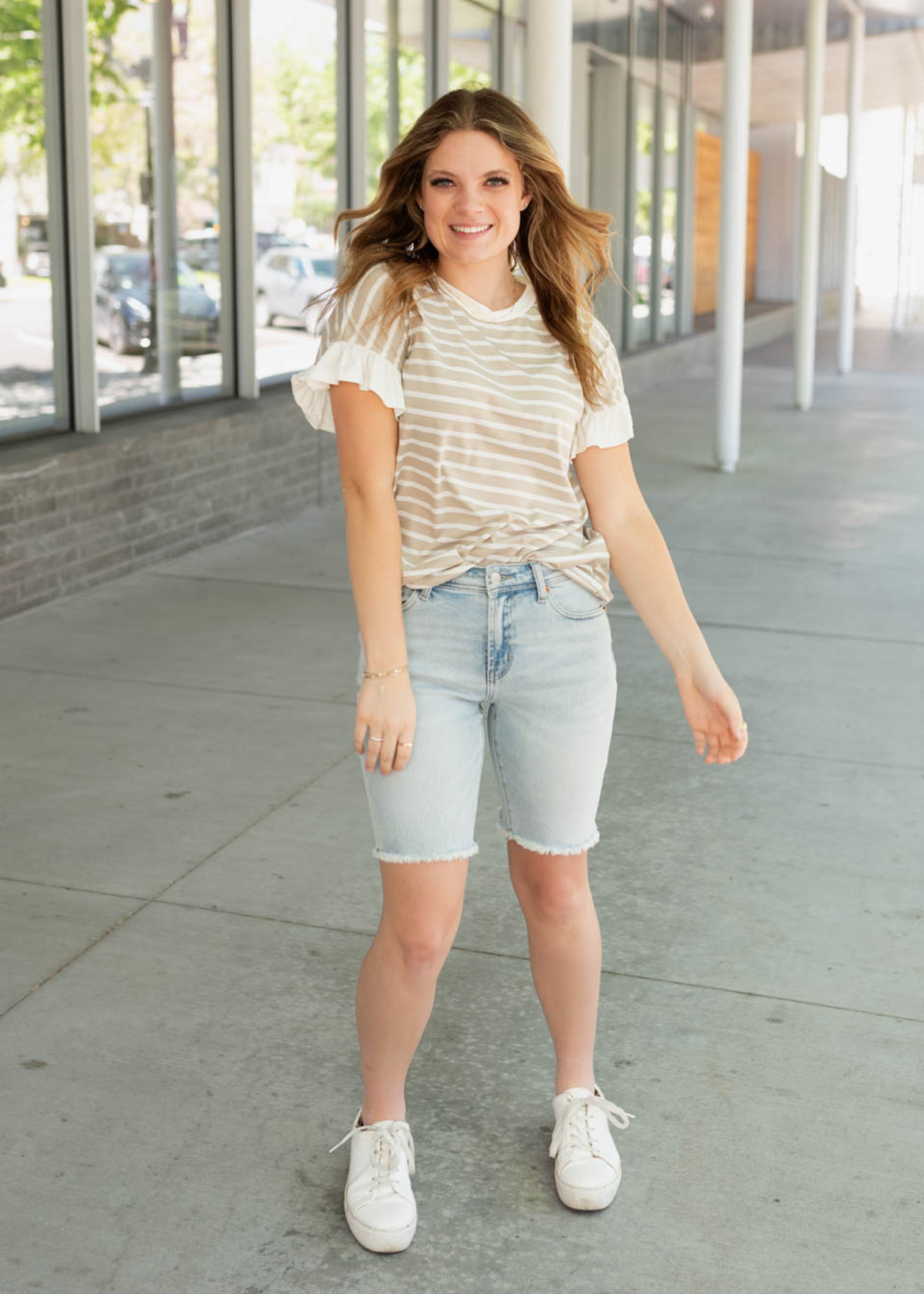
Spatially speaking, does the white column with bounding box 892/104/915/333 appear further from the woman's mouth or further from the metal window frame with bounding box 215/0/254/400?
the woman's mouth

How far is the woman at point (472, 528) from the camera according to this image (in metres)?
2.27

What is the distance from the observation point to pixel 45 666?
591 cm

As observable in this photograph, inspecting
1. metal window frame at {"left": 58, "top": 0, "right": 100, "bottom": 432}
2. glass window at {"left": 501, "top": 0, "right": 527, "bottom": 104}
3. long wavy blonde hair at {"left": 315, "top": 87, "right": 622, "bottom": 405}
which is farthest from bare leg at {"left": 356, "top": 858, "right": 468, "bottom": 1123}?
glass window at {"left": 501, "top": 0, "right": 527, "bottom": 104}

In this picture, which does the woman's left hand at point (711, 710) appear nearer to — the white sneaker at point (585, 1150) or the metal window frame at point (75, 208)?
the white sneaker at point (585, 1150)

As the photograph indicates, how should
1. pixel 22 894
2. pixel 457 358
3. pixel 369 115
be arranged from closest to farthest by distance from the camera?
pixel 457 358 → pixel 22 894 → pixel 369 115

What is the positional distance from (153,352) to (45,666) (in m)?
3.41

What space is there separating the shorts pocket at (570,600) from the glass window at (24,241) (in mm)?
5547

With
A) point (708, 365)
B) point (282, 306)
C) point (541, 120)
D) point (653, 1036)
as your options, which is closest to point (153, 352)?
point (282, 306)

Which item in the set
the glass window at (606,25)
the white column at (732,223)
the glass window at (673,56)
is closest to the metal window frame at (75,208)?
the white column at (732,223)

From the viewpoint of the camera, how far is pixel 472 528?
230 cm

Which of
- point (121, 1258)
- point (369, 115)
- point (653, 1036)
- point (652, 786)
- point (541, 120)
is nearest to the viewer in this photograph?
point (121, 1258)

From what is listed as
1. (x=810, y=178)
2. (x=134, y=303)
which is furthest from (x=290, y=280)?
(x=810, y=178)

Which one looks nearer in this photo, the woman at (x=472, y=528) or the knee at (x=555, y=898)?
the woman at (x=472, y=528)

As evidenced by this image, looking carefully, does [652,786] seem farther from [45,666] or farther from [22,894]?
[45,666]
